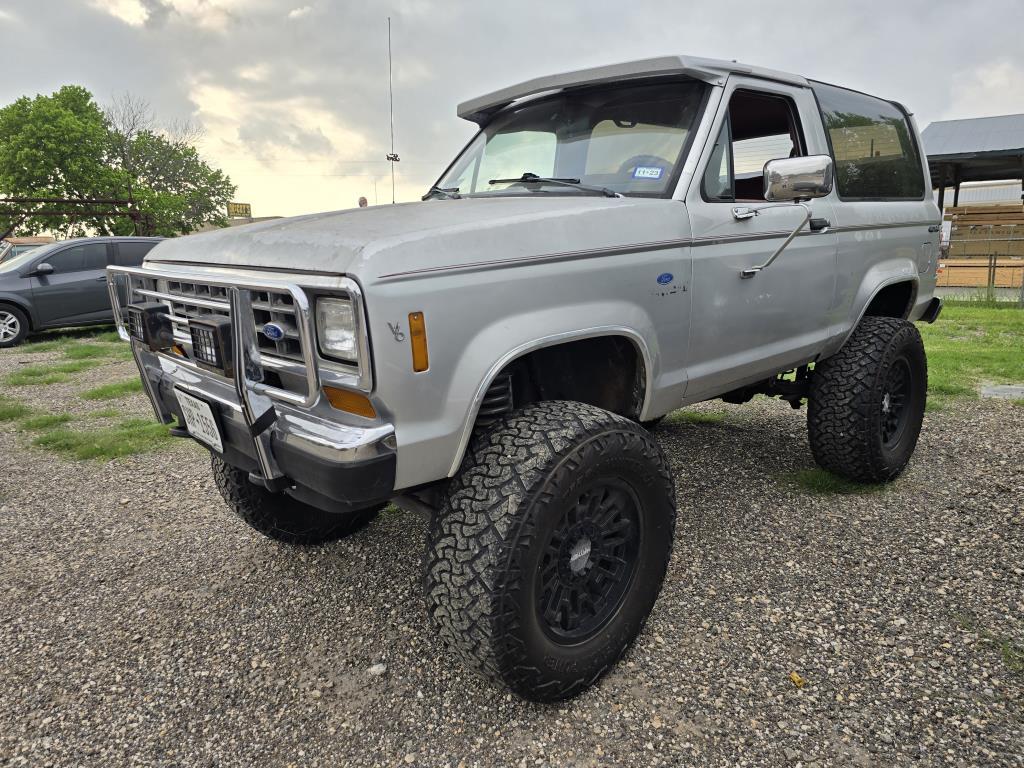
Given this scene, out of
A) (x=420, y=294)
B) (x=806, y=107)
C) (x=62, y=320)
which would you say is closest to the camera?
(x=420, y=294)

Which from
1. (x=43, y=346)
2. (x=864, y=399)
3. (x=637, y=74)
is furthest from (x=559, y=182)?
(x=43, y=346)

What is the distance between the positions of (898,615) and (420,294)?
2.27 metres

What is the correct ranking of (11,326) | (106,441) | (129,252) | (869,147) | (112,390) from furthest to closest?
(129,252) → (11,326) → (112,390) → (106,441) → (869,147)

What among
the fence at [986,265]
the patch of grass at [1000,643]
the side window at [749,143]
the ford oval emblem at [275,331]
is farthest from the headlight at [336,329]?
the fence at [986,265]

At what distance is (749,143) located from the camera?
3.44 m

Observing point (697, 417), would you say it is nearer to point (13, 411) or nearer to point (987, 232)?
point (13, 411)

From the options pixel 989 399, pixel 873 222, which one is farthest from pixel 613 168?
pixel 989 399

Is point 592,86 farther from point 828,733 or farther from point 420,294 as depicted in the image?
point 828,733

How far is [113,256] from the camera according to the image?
10.3 meters

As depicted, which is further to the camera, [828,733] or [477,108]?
[477,108]

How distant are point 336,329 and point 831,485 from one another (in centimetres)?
313

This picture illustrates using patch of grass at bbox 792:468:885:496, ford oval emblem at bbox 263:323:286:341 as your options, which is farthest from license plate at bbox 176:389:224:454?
patch of grass at bbox 792:468:885:496

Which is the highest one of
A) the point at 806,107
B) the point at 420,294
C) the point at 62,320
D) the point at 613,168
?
the point at 806,107

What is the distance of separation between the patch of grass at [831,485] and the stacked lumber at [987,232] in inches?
464
